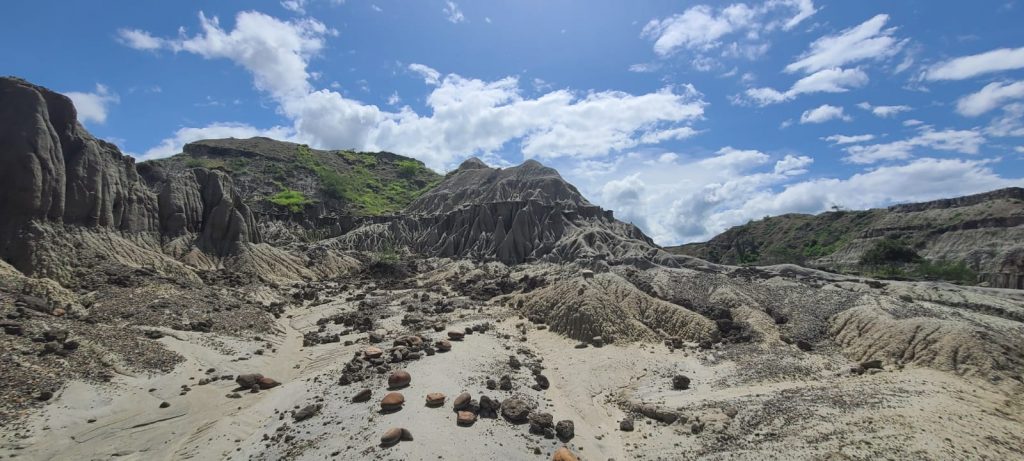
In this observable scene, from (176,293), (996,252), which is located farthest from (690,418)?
(996,252)

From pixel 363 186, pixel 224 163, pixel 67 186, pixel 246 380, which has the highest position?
pixel 224 163

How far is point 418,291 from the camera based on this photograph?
178ft

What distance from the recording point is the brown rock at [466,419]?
18.5 metres

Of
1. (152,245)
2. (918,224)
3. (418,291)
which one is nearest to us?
(152,245)

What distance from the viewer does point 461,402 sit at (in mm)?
19797

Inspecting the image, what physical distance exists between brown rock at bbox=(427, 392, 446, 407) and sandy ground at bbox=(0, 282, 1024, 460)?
276 mm

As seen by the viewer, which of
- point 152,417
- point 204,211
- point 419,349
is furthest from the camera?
point 204,211

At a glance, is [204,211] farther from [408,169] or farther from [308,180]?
[408,169]

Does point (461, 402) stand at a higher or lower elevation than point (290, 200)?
lower

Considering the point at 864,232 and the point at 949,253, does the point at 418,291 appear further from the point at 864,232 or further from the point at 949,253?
the point at 864,232

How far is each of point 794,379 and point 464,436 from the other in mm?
18278

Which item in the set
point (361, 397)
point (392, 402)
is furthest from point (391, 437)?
point (361, 397)

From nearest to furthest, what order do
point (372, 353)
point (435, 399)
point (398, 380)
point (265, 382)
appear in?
point (435, 399) < point (398, 380) < point (265, 382) < point (372, 353)

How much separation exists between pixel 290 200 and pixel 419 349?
316ft
